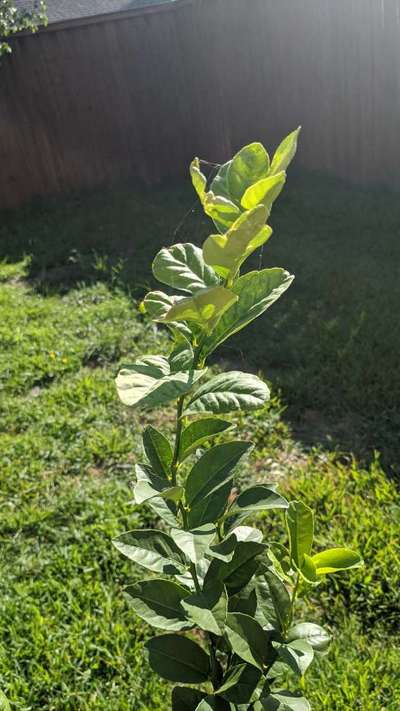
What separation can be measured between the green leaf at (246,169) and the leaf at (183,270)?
88 mm

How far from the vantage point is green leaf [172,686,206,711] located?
906 mm

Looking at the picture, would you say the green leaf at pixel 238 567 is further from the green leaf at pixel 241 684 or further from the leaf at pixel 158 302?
the leaf at pixel 158 302

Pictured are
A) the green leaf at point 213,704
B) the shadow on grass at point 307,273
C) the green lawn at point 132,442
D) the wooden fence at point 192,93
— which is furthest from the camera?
the wooden fence at point 192,93

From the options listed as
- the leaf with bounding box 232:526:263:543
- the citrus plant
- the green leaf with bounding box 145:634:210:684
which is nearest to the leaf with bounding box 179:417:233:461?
the citrus plant

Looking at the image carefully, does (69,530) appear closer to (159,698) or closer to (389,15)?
(159,698)

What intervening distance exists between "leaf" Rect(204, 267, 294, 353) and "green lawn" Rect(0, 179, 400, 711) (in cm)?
144

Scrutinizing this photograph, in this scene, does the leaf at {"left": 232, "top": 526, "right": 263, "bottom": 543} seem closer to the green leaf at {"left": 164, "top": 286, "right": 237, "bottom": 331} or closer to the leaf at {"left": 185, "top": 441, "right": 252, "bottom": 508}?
the leaf at {"left": 185, "top": 441, "right": 252, "bottom": 508}

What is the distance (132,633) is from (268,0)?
6.63m

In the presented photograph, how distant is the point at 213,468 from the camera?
743mm

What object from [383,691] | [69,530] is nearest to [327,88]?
[69,530]

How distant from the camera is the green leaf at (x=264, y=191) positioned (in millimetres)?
591

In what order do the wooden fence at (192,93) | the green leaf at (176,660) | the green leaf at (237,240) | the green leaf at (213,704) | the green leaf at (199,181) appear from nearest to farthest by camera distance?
the green leaf at (237,240) < the green leaf at (199,181) < the green leaf at (213,704) < the green leaf at (176,660) < the wooden fence at (192,93)

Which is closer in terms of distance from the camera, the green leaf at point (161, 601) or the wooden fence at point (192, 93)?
the green leaf at point (161, 601)

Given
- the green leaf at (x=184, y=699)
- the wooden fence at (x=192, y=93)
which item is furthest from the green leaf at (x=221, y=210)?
the wooden fence at (x=192, y=93)
